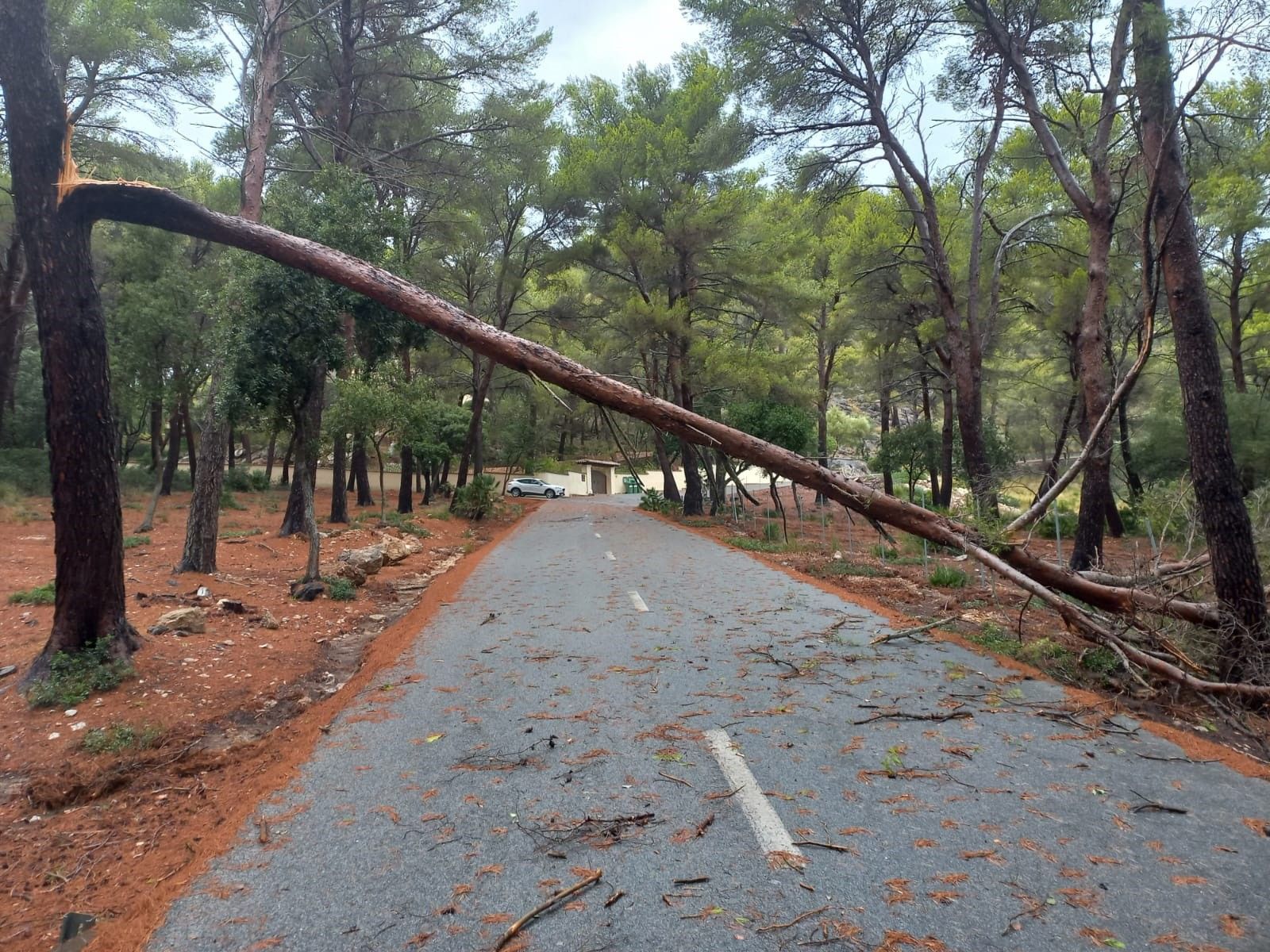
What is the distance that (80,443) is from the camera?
A: 5.46 metres

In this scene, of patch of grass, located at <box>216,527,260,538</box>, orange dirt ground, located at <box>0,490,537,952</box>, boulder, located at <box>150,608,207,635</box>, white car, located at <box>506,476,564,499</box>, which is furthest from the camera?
white car, located at <box>506,476,564,499</box>

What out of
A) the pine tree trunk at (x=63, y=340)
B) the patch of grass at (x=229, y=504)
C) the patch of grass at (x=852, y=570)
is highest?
the pine tree trunk at (x=63, y=340)

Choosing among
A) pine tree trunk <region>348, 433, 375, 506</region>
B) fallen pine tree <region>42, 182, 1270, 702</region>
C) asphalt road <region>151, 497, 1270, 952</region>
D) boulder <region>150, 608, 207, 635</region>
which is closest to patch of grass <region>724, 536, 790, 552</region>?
fallen pine tree <region>42, 182, 1270, 702</region>

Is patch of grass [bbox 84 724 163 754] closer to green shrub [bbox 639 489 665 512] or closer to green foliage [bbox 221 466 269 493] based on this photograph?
green shrub [bbox 639 489 665 512]

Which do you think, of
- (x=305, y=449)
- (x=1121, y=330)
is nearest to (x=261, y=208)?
(x=305, y=449)

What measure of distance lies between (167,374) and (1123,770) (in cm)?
2221

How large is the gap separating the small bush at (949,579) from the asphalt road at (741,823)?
4.94 metres

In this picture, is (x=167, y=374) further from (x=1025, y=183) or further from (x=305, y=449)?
(x=1025, y=183)

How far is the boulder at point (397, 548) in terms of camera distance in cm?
1400

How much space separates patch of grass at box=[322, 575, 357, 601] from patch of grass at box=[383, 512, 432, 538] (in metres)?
8.23

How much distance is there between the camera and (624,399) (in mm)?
5051

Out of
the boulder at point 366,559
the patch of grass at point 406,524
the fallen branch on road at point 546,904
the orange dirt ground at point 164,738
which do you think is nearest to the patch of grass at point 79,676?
the orange dirt ground at point 164,738

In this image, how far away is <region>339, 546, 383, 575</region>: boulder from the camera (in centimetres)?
1164

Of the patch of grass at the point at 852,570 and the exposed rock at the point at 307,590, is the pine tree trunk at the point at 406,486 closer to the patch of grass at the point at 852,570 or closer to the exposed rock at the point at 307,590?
the exposed rock at the point at 307,590
